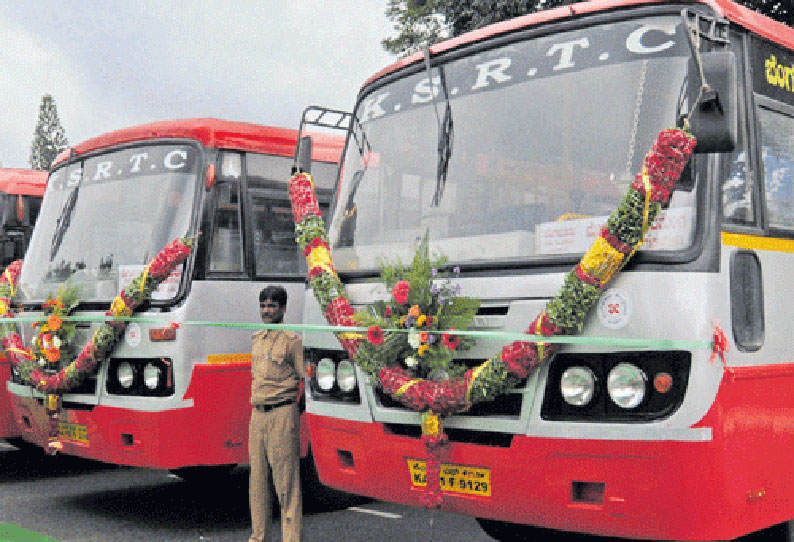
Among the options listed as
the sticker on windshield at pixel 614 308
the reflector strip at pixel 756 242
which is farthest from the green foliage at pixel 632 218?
the reflector strip at pixel 756 242

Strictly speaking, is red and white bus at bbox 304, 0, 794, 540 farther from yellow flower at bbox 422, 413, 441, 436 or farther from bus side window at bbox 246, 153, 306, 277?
bus side window at bbox 246, 153, 306, 277

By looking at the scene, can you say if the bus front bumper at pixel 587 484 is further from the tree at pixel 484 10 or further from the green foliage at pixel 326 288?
the tree at pixel 484 10

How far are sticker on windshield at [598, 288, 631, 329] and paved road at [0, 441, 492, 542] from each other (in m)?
2.93

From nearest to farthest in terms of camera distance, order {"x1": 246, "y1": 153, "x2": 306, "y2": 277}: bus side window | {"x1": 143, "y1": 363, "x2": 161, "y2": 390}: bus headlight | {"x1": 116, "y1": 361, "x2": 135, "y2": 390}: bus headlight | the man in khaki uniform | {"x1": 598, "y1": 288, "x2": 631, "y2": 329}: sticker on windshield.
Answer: {"x1": 598, "y1": 288, "x2": 631, "y2": 329}: sticker on windshield, the man in khaki uniform, {"x1": 143, "y1": 363, "x2": 161, "y2": 390}: bus headlight, {"x1": 116, "y1": 361, "x2": 135, "y2": 390}: bus headlight, {"x1": 246, "y1": 153, "x2": 306, "y2": 277}: bus side window

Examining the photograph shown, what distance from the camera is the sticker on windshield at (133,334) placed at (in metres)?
6.90

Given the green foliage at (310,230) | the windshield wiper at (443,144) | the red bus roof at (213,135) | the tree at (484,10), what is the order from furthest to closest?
the tree at (484,10) < the red bus roof at (213,135) < the green foliage at (310,230) < the windshield wiper at (443,144)

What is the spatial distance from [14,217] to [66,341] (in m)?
3.25

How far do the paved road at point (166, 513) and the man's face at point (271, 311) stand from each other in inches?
63.5

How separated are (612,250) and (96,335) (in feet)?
13.7

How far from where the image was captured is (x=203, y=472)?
325 inches

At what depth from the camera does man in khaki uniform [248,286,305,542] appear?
6164 mm

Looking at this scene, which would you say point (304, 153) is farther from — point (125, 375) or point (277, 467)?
point (125, 375)

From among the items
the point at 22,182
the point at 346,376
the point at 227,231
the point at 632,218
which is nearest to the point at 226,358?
the point at 227,231

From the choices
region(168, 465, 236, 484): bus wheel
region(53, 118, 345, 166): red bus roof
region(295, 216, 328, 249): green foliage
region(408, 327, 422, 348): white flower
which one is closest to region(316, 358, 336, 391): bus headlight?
region(295, 216, 328, 249): green foliage
